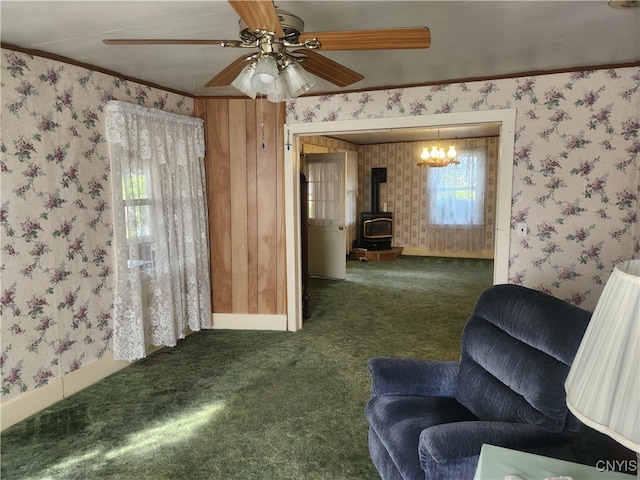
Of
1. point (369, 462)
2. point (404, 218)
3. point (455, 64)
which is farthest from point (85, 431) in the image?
point (404, 218)

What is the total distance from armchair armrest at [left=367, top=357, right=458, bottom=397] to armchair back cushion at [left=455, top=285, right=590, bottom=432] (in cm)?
7

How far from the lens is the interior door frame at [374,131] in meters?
3.46

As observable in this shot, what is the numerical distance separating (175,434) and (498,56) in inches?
126

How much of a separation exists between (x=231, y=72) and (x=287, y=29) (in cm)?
44

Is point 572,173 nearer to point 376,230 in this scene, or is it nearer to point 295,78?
point 295,78

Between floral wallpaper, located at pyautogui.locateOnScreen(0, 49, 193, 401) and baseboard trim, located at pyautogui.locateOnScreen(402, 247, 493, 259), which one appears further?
baseboard trim, located at pyautogui.locateOnScreen(402, 247, 493, 259)

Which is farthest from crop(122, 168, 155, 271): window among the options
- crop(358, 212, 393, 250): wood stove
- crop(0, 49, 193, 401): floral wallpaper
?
crop(358, 212, 393, 250): wood stove

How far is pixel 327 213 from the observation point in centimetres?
690

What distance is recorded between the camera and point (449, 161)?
296 inches

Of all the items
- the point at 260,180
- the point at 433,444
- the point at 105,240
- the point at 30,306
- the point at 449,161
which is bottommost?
the point at 433,444

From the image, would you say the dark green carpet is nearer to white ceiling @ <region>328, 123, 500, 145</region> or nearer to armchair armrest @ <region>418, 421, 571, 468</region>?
armchair armrest @ <region>418, 421, 571, 468</region>

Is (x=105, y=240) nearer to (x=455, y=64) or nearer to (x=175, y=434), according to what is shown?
(x=175, y=434)

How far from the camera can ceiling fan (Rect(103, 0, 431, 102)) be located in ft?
5.15

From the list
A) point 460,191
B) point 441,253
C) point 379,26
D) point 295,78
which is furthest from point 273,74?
point 441,253
